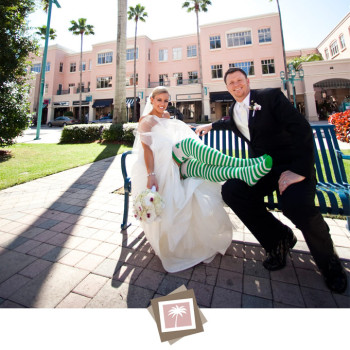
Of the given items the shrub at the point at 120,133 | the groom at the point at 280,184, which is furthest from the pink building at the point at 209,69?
the groom at the point at 280,184

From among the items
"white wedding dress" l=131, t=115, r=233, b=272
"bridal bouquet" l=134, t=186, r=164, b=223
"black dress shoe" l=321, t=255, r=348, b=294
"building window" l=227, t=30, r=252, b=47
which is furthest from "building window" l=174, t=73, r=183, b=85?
"black dress shoe" l=321, t=255, r=348, b=294

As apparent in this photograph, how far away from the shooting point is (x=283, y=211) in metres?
1.83

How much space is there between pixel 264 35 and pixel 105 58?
23.0 m

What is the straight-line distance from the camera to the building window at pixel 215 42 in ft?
84.9

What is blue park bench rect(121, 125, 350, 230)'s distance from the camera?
6.14 ft

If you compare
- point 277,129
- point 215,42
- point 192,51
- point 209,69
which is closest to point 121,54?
point 277,129

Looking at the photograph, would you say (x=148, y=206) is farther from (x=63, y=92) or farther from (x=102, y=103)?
(x=63, y=92)

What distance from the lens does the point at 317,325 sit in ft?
4.11

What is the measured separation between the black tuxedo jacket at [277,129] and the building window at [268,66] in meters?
27.4

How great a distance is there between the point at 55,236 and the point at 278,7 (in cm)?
3078

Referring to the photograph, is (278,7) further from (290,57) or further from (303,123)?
(303,123)

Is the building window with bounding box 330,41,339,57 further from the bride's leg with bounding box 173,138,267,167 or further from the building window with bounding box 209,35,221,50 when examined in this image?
the bride's leg with bounding box 173,138,267,167

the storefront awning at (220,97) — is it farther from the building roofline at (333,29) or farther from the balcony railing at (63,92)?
the balcony railing at (63,92)

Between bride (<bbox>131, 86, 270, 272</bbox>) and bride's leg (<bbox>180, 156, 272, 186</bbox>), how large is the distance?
0.33 feet
